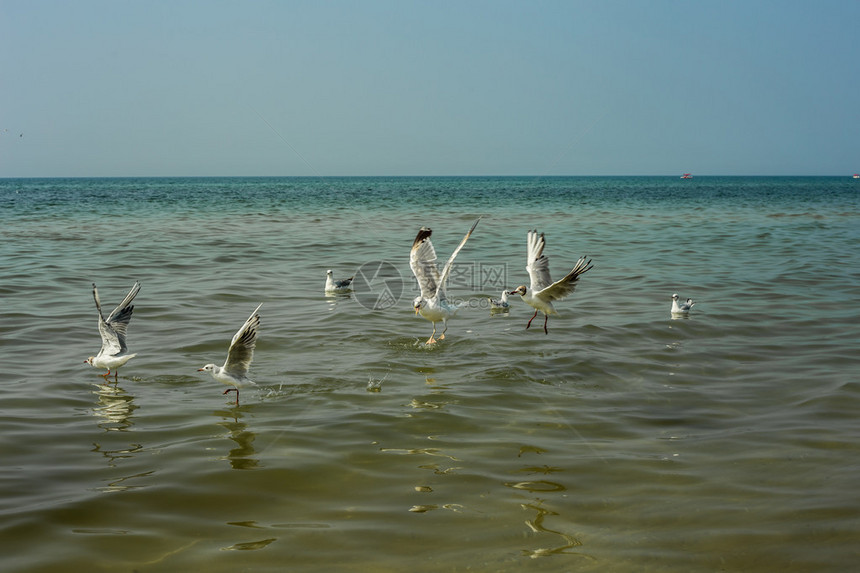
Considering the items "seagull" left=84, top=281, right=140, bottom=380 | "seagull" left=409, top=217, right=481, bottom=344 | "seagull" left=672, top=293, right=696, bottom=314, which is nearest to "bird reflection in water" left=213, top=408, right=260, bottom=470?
"seagull" left=84, top=281, right=140, bottom=380

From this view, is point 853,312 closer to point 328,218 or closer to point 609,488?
point 609,488

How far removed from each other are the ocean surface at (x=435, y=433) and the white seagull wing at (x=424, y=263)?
1.00 meters

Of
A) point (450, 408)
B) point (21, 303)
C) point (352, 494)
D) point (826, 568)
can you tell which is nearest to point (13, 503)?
point (352, 494)

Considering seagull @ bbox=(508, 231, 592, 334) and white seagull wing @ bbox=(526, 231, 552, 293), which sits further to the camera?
white seagull wing @ bbox=(526, 231, 552, 293)

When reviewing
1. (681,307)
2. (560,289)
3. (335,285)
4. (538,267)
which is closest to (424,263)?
(538,267)

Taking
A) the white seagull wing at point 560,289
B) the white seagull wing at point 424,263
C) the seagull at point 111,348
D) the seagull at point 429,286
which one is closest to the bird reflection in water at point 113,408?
the seagull at point 111,348

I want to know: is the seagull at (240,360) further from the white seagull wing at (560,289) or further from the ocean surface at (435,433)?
the white seagull wing at (560,289)

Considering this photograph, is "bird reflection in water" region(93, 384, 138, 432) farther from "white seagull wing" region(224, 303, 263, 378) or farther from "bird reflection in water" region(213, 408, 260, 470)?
"white seagull wing" region(224, 303, 263, 378)

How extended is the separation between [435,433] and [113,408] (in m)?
3.66

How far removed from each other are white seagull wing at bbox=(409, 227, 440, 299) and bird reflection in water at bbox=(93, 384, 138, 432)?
5253mm

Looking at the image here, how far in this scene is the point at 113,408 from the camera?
784 centimetres

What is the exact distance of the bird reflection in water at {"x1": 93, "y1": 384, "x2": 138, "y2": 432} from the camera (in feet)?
23.9

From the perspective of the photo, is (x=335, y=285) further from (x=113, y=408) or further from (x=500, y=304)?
(x=113, y=408)

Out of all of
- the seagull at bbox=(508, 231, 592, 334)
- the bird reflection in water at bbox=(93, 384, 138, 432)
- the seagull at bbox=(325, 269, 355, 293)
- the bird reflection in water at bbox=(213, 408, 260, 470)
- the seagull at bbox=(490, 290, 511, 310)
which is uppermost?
the seagull at bbox=(508, 231, 592, 334)
